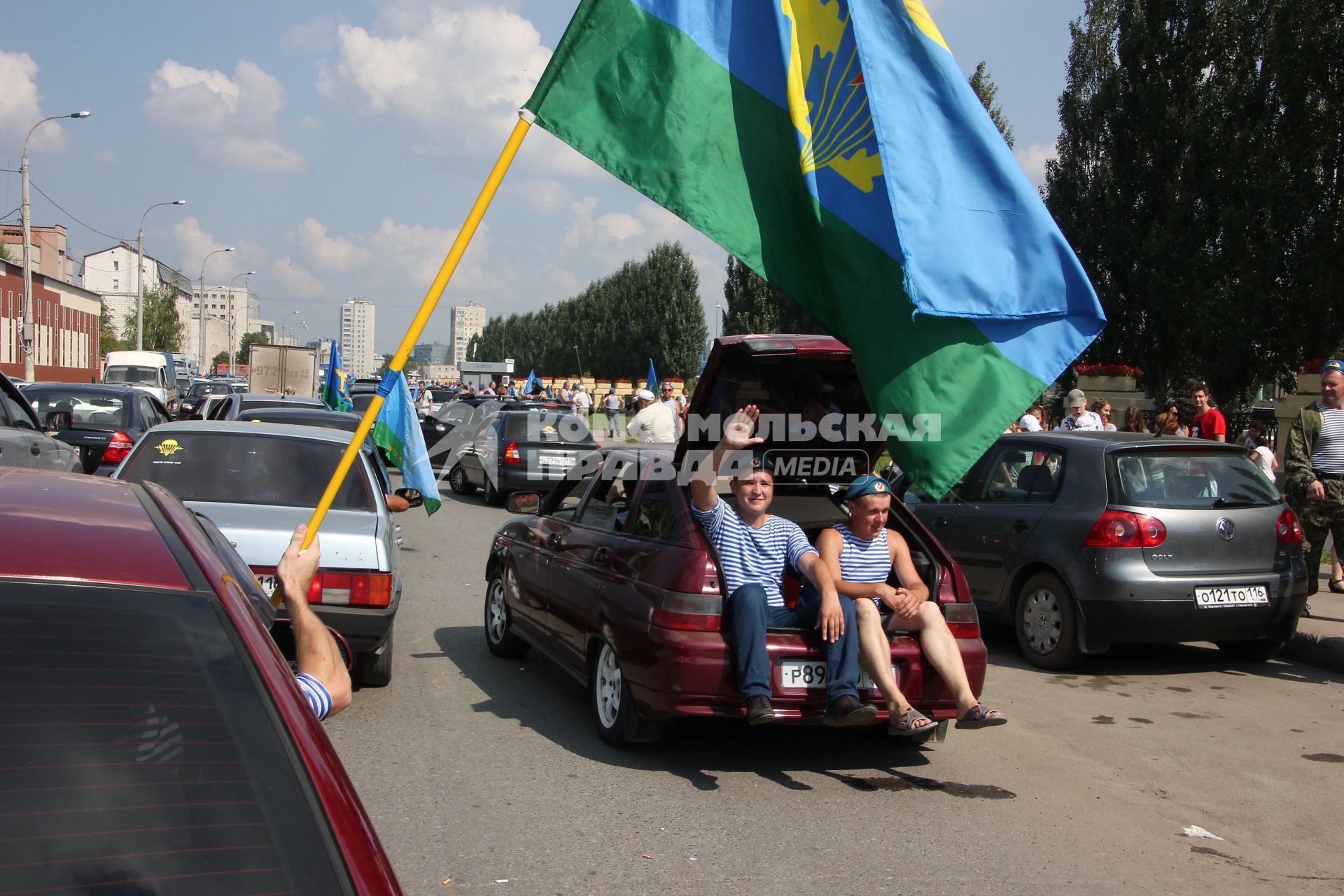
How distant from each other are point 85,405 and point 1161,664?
46.6 ft

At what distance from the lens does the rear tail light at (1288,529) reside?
26.0ft

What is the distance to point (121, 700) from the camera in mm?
1868

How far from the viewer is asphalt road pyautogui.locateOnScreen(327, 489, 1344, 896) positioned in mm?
4324

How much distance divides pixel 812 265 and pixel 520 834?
2573mm

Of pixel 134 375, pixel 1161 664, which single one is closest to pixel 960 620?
pixel 1161 664

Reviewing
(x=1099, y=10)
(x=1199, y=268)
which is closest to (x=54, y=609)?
(x=1199, y=268)

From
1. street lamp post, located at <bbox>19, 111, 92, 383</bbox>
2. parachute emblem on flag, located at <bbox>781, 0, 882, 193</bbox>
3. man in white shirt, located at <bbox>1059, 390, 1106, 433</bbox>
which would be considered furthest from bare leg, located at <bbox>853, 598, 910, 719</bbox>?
street lamp post, located at <bbox>19, 111, 92, 383</bbox>

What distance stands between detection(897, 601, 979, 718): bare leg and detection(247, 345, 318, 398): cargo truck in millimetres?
37638

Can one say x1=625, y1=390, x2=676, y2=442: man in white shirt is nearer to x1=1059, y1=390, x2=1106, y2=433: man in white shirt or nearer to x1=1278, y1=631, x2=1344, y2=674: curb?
x1=1059, y1=390, x2=1106, y2=433: man in white shirt

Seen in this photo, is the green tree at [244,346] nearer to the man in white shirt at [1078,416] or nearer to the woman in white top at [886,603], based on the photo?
the man in white shirt at [1078,416]

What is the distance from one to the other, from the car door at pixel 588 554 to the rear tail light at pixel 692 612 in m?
0.60

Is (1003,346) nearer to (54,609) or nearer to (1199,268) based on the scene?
(54,609)

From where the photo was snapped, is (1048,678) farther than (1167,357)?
No

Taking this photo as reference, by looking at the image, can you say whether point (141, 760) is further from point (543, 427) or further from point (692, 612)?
point (543, 427)
